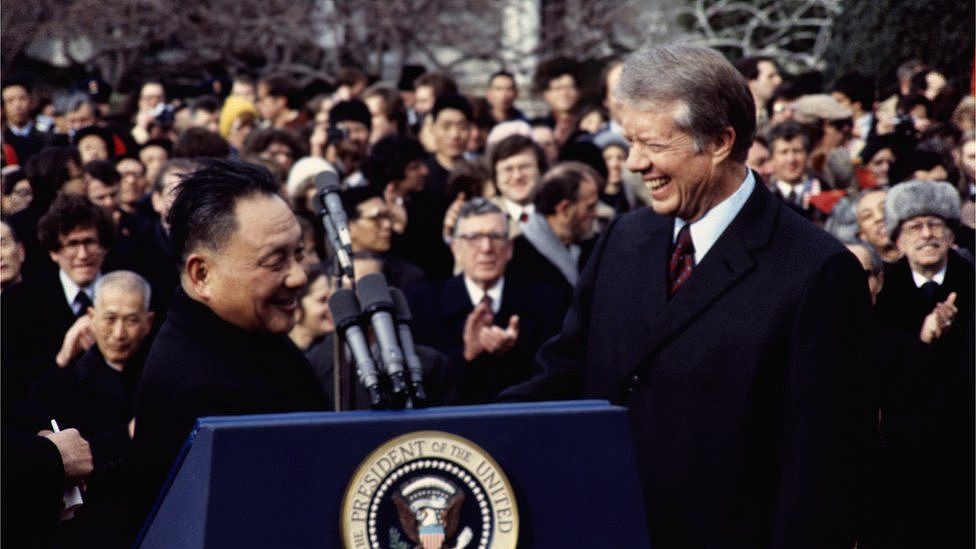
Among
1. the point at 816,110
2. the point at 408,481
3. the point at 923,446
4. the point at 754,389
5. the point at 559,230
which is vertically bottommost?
the point at 923,446

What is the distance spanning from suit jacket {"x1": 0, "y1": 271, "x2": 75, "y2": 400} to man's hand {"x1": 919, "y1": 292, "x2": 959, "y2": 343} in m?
4.02

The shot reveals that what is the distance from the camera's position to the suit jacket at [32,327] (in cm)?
746

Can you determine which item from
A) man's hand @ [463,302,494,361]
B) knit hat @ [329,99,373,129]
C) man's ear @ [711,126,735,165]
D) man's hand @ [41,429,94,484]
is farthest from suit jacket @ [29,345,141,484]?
knit hat @ [329,99,373,129]

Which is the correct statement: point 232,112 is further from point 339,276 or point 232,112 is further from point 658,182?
point 658,182

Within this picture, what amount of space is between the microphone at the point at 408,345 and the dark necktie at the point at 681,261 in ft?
3.09

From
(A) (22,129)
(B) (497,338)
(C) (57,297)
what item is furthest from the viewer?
(A) (22,129)

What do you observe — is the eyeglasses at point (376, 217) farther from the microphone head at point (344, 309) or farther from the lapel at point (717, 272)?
the microphone head at point (344, 309)

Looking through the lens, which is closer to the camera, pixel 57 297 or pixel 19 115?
pixel 57 297

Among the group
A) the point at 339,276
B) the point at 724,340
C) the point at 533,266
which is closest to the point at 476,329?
the point at 533,266

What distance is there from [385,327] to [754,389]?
1079mm

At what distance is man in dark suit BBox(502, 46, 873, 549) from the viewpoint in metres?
3.83

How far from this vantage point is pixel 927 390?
20.6 ft

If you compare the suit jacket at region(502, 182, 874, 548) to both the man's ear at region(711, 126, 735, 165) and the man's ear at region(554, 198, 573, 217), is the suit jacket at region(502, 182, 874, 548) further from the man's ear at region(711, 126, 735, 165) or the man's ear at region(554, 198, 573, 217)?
the man's ear at region(554, 198, 573, 217)

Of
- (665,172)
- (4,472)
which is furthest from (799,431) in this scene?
(4,472)
